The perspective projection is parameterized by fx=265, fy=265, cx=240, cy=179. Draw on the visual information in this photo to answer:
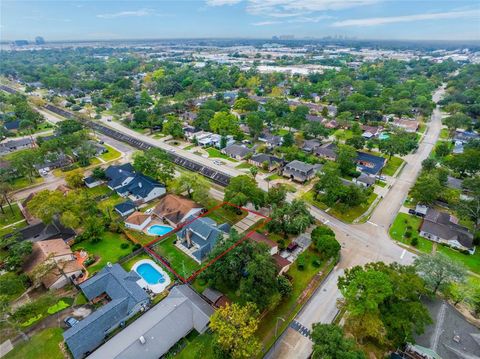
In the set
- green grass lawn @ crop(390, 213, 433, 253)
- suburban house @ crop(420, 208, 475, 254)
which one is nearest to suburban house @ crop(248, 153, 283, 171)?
green grass lawn @ crop(390, 213, 433, 253)

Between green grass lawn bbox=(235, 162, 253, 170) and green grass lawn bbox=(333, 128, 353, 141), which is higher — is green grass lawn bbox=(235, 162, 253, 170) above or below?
below

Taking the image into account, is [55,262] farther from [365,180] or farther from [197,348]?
[365,180]

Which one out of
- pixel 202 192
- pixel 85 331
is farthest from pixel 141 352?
pixel 202 192

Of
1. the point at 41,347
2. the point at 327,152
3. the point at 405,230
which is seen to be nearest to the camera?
the point at 41,347

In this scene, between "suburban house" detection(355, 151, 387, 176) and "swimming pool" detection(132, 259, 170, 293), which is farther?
"suburban house" detection(355, 151, 387, 176)

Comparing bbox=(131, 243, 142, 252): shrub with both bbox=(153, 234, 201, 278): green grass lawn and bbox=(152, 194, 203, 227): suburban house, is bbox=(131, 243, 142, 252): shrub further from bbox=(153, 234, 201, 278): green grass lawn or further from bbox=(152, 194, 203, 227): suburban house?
bbox=(152, 194, 203, 227): suburban house

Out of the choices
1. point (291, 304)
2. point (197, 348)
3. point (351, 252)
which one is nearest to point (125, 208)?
point (197, 348)
